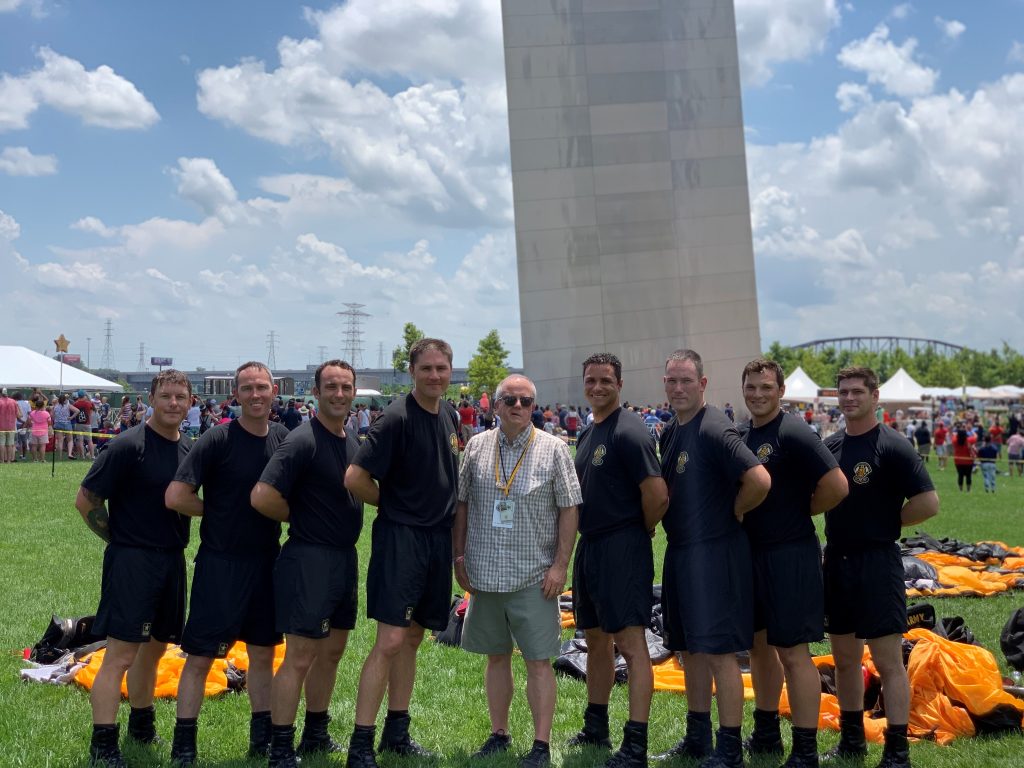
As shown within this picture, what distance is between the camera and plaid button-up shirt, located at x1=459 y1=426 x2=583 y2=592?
16.2 feet

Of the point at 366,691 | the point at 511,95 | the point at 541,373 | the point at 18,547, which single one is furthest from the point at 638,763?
A: the point at 511,95

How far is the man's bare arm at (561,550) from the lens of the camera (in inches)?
193

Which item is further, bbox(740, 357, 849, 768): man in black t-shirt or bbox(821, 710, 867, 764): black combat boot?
bbox(821, 710, 867, 764): black combat boot

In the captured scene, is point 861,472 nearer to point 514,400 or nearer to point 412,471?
point 514,400

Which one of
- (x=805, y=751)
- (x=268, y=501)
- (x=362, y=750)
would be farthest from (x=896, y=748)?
(x=268, y=501)

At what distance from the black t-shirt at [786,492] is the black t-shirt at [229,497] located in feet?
8.29

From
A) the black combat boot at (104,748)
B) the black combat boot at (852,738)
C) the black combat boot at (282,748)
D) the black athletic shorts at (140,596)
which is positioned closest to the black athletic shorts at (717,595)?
the black combat boot at (852,738)

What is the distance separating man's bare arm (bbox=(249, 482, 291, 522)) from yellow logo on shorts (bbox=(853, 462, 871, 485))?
3008mm

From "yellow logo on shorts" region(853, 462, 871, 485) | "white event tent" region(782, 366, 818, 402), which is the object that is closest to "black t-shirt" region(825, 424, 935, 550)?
"yellow logo on shorts" region(853, 462, 871, 485)

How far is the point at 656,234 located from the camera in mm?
44938

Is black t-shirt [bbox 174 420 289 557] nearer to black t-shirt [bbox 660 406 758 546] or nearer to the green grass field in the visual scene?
the green grass field

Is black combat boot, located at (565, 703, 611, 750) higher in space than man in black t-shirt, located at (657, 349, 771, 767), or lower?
lower

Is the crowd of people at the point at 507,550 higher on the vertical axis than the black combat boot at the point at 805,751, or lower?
higher

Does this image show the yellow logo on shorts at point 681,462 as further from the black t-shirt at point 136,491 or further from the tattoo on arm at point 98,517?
the tattoo on arm at point 98,517
